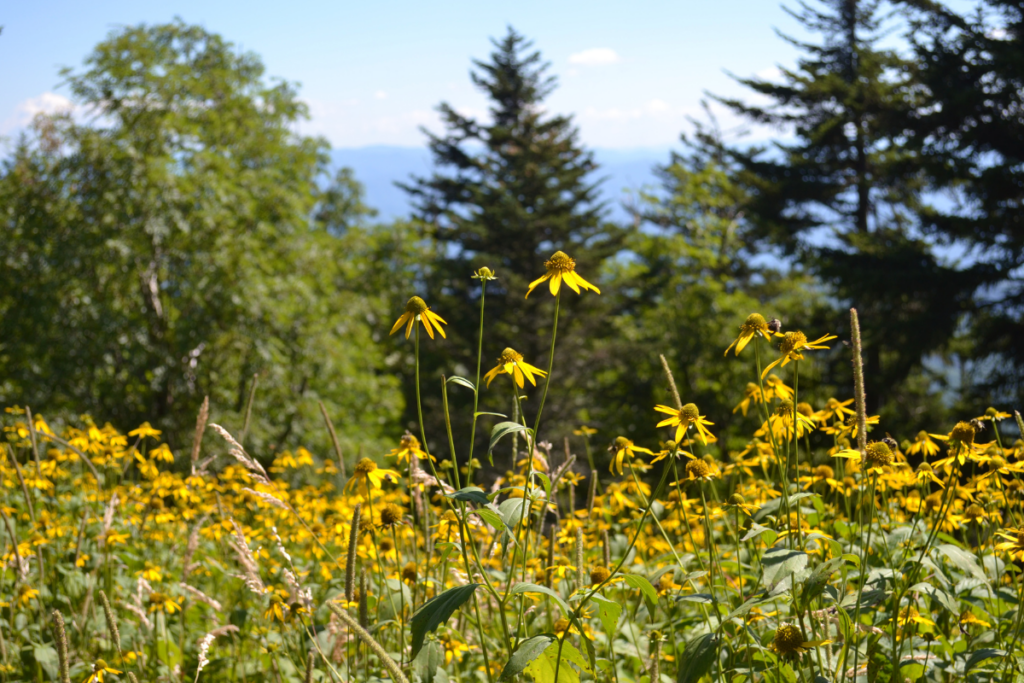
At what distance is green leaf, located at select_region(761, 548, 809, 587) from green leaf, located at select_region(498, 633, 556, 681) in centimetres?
50

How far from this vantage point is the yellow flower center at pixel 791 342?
1.87m

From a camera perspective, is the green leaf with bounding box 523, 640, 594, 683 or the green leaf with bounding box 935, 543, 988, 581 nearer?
the green leaf with bounding box 523, 640, 594, 683

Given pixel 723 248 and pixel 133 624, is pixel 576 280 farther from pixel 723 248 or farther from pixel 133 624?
pixel 723 248

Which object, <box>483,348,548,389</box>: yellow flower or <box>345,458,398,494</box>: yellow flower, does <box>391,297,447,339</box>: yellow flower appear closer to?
<box>483,348,548,389</box>: yellow flower

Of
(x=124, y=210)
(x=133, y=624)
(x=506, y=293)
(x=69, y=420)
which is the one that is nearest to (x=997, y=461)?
(x=133, y=624)

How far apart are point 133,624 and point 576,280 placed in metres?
2.12

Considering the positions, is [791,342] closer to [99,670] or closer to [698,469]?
[698,469]

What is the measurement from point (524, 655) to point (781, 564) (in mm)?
613

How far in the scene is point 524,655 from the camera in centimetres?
125

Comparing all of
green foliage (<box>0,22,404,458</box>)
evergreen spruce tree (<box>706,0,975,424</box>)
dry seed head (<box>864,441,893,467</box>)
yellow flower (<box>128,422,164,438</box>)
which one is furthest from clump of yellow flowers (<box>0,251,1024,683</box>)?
evergreen spruce tree (<box>706,0,975,424</box>)

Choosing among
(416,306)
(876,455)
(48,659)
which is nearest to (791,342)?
(876,455)

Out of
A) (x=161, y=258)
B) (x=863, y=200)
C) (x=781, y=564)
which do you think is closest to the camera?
(x=781, y=564)

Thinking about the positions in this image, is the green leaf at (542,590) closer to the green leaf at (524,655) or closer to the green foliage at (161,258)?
the green leaf at (524,655)

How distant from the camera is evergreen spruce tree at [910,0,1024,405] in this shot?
13844 millimetres
